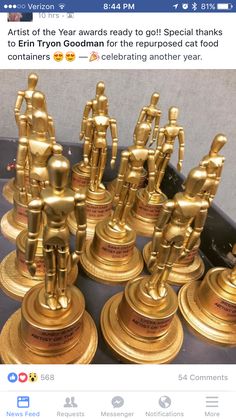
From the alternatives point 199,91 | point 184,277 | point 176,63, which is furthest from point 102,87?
point 184,277

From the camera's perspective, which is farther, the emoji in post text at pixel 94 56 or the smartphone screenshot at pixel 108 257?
the emoji in post text at pixel 94 56

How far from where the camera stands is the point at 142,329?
0.88m

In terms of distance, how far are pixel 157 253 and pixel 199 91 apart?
3.29ft

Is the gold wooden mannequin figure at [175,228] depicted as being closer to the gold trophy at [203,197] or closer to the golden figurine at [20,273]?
the gold trophy at [203,197]

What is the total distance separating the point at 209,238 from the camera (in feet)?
4.16

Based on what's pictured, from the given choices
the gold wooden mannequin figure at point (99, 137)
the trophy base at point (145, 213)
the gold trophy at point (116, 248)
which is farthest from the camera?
the trophy base at point (145, 213)

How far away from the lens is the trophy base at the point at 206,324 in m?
0.97

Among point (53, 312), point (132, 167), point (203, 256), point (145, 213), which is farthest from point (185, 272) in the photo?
point (53, 312)

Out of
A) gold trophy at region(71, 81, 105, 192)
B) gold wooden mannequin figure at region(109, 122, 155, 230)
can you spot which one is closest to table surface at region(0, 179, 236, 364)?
gold wooden mannequin figure at region(109, 122, 155, 230)
